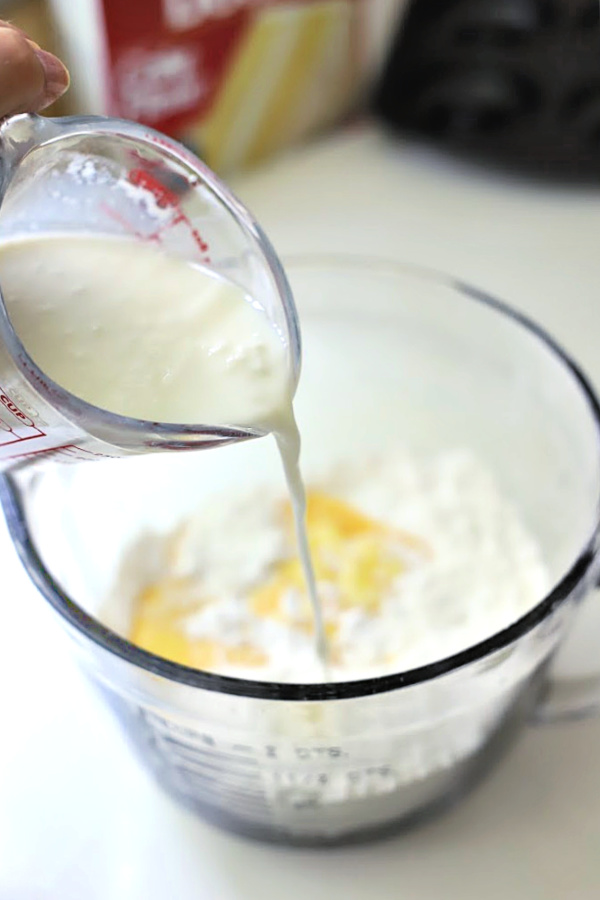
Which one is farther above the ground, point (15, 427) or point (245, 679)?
point (15, 427)

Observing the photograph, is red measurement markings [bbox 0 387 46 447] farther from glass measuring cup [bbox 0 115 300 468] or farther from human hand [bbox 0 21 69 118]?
Result: human hand [bbox 0 21 69 118]

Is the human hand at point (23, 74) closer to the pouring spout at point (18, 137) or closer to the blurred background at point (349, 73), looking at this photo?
the pouring spout at point (18, 137)

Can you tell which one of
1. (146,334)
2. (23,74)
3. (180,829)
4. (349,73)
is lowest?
(180,829)

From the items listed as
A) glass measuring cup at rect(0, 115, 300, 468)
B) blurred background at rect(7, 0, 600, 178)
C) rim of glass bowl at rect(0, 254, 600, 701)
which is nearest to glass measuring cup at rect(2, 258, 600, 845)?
rim of glass bowl at rect(0, 254, 600, 701)

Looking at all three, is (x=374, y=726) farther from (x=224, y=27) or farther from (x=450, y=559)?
(x=224, y=27)

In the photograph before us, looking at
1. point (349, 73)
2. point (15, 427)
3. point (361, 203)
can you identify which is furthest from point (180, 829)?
point (349, 73)

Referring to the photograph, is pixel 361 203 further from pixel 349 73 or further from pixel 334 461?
pixel 334 461

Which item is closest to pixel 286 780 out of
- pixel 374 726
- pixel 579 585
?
pixel 374 726

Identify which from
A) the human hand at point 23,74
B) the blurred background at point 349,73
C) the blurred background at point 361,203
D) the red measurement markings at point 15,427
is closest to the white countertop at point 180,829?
the blurred background at point 361,203
